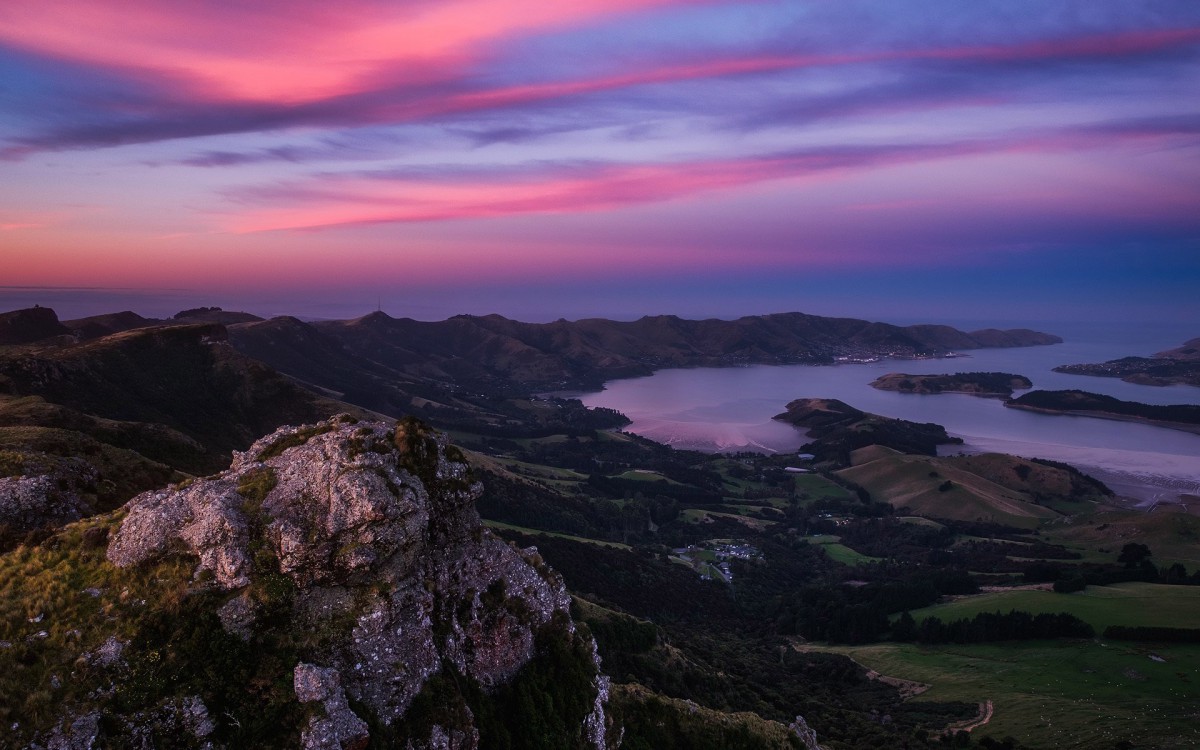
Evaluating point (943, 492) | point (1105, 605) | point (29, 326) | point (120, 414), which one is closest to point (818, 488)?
point (943, 492)

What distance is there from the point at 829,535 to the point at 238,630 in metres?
144

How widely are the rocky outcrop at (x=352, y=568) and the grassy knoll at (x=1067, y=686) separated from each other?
5315 centimetres

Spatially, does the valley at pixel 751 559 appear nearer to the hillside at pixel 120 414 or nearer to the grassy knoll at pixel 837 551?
the hillside at pixel 120 414

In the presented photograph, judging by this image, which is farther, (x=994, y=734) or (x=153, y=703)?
(x=994, y=734)

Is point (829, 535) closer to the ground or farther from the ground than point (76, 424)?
closer to the ground

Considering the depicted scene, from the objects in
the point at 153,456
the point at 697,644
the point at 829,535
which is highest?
the point at 153,456

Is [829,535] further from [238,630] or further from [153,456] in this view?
[238,630]

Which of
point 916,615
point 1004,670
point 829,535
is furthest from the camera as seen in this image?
point 829,535

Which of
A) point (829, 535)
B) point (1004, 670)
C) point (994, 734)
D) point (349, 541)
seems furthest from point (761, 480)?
point (349, 541)

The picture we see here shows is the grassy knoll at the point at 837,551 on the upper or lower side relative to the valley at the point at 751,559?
lower

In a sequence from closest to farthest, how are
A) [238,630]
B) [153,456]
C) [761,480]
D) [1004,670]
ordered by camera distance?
1. [238,630]
2. [153,456]
3. [1004,670]
4. [761,480]

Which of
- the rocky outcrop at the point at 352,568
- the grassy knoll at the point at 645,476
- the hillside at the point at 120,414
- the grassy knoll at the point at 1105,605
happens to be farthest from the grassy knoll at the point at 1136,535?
the hillside at the point at 120,414

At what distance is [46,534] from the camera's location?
1675 cm

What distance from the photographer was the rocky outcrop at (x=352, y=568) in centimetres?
1434
